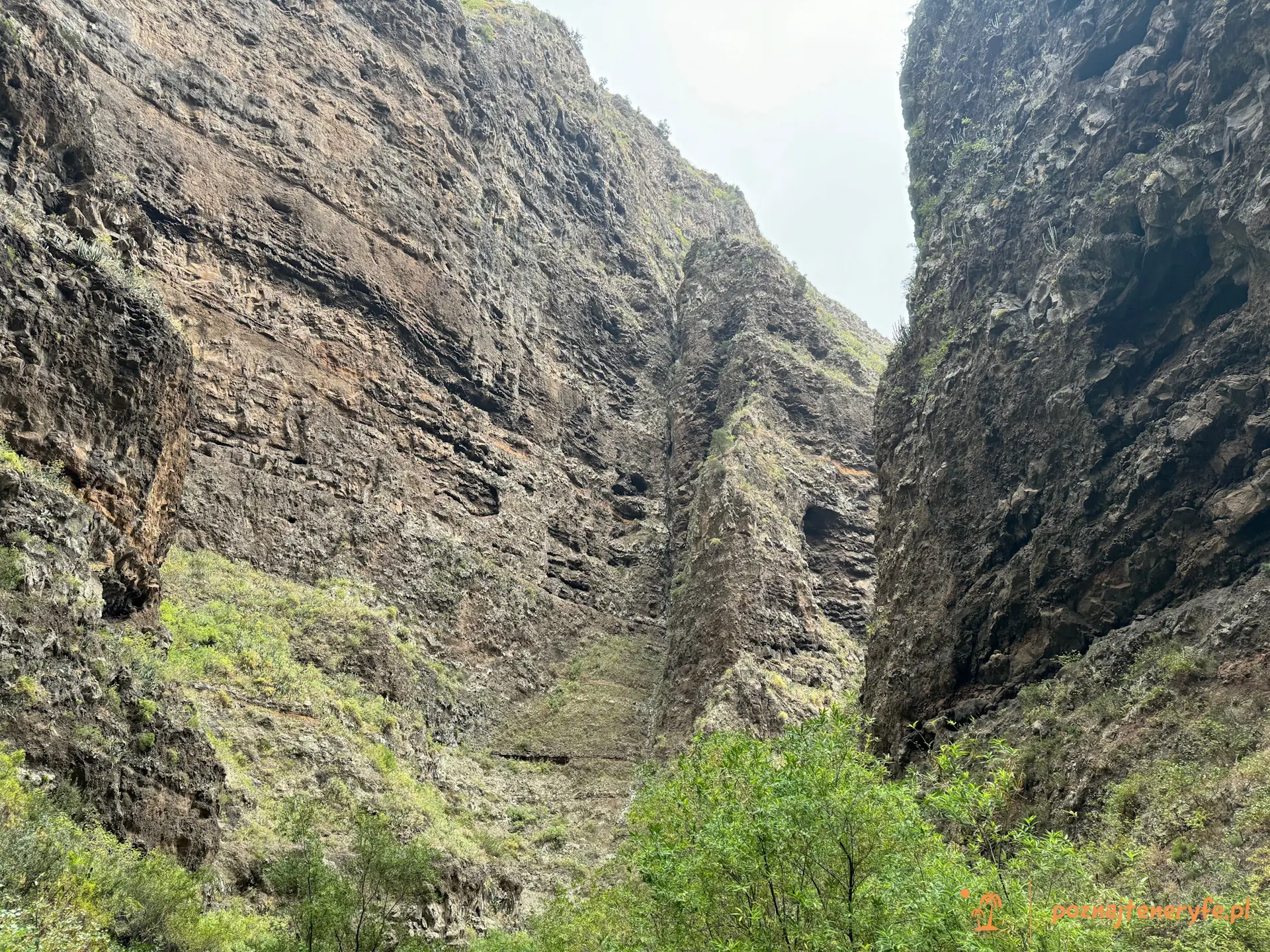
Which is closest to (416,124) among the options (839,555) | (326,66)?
(326,66)

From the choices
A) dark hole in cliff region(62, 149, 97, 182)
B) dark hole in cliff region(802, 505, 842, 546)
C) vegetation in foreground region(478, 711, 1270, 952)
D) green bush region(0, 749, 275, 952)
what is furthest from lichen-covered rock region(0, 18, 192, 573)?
dark hole in cliff region(802, 505, 842, 546)

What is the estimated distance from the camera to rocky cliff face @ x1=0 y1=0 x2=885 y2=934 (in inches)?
743

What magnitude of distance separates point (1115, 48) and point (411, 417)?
30.5 metres

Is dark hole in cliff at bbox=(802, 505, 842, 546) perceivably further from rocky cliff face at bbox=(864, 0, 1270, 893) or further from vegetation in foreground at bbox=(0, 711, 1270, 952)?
vegetation in foreground at bbox=(0, 711, 1270, 952)

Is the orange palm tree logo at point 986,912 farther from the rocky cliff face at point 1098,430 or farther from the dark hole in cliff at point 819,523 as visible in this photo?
the dark hole in cliff at point 819,523

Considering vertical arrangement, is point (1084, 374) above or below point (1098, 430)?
above

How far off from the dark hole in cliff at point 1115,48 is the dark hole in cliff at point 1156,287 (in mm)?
7715

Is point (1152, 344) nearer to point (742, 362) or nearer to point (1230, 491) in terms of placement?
point (1230, 491)

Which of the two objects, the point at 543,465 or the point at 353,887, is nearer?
the point at 353,887

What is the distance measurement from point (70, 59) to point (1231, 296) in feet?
108

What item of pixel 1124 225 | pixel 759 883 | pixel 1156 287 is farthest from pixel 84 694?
pixel 1124 225

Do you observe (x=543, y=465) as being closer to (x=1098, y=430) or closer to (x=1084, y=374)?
(x=1084, y=374)

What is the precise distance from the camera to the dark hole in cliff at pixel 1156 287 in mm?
17984

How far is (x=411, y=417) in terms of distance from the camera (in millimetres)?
37844
